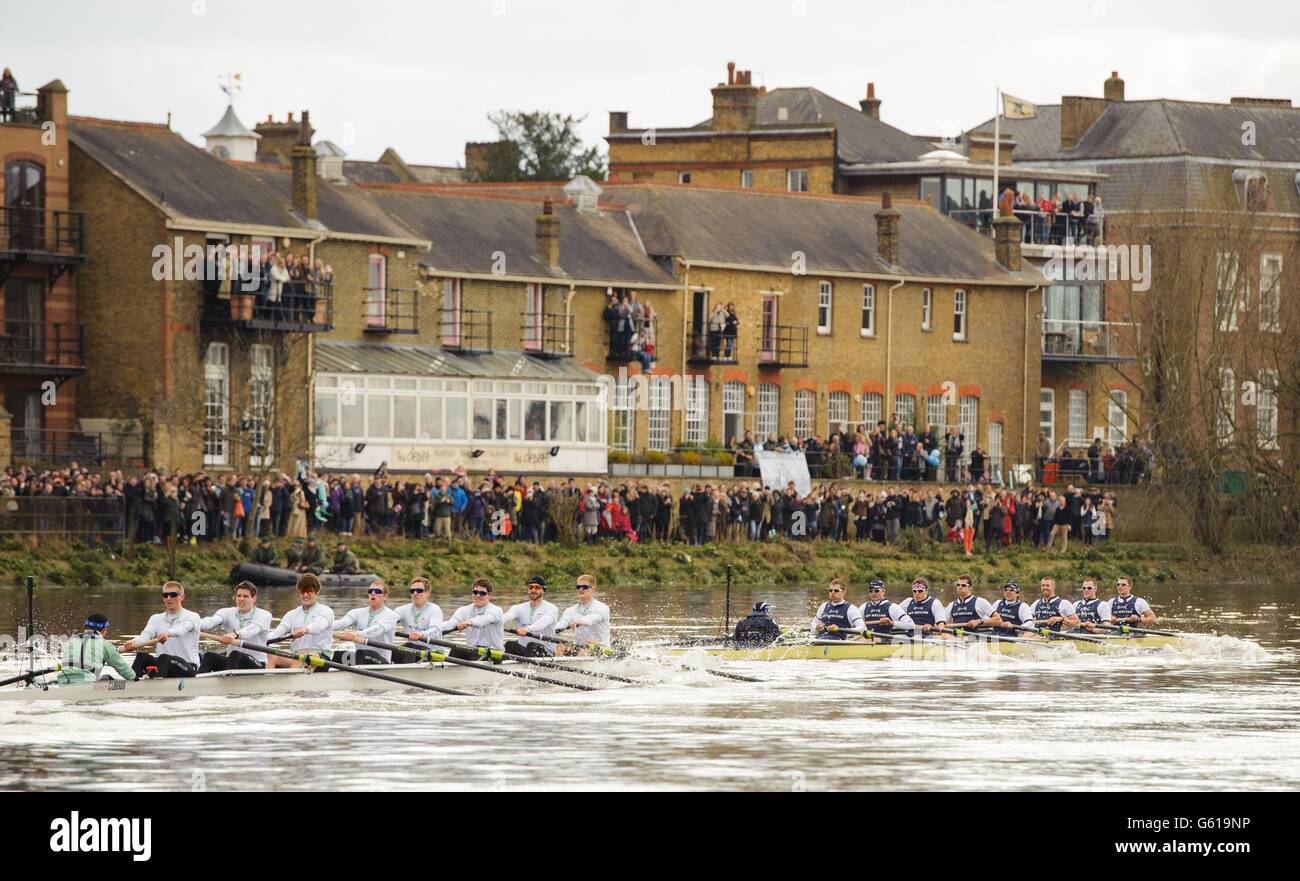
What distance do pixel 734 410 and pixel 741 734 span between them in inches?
1742

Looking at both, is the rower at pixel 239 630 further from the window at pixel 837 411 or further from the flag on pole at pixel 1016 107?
the flag on pole at pixel 1016 107

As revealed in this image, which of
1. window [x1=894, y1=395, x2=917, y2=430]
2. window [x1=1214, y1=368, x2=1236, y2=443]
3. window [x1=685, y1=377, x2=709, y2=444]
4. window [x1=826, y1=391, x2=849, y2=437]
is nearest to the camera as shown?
window [x1=1214, y1=368, x2=1236, y2=443]

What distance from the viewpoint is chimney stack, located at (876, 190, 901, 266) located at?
7812 cm

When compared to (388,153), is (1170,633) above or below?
below

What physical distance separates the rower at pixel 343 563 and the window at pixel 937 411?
106 feet

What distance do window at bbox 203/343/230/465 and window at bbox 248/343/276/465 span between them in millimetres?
723

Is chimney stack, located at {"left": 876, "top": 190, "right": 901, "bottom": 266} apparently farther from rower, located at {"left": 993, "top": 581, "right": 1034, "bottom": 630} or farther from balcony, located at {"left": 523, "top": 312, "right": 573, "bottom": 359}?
rower, located at {"left": 993, "top": 581, "right": 1034, "bottom": 630}

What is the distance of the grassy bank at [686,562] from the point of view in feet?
156

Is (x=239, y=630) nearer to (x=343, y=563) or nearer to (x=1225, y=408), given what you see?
(x=343, y=563)

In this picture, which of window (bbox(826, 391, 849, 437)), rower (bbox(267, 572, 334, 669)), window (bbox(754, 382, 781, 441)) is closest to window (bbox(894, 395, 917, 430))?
window (bbox(826, 391, 849, 437))
